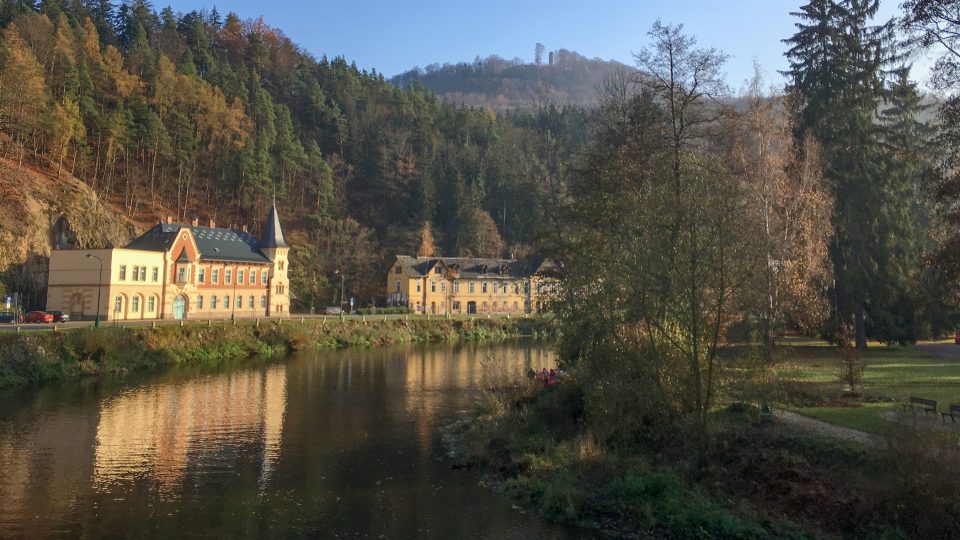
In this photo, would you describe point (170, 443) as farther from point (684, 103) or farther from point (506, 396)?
point (684, 103)

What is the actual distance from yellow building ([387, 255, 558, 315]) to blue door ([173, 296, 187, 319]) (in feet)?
78.0

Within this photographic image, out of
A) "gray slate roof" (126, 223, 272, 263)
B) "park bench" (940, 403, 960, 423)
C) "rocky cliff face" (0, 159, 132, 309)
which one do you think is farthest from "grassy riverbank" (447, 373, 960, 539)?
"rocky cliff face" (0, 159, 132, 309)

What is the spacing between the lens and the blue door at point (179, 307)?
53594 millimetres

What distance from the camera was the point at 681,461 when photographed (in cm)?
1412

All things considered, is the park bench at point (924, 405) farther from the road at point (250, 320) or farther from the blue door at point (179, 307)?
the blue door at point (179, 307)

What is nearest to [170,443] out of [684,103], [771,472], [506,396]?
[506,396]

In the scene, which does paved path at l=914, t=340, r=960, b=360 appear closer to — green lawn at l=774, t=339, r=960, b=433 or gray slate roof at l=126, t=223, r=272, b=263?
green lawn at l=774, t=339, r=960, b=433

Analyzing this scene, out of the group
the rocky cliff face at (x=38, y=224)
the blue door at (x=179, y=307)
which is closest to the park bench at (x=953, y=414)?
the blue door at (x=179, y=307)

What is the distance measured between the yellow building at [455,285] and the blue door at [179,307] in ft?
78.0

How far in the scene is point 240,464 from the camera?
1655cm

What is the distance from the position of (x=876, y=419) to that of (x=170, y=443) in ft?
60.1

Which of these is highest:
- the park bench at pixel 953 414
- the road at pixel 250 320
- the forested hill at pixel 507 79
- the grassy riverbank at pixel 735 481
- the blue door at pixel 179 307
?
the forested hill at pixel 507 79

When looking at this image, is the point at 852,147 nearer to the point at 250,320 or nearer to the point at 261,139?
the point at 250,320

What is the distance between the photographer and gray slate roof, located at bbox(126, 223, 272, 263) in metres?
53.5
